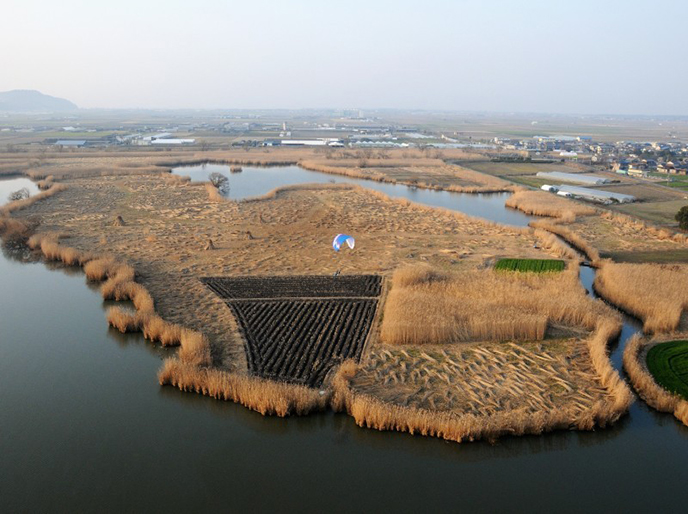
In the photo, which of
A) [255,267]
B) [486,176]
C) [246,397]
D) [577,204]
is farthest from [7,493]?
[486,176]

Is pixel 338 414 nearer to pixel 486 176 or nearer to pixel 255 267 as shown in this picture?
pixel 255 267

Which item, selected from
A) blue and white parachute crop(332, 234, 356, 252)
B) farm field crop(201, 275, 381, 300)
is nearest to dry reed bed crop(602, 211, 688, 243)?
blue and white parachute crop(332, 234, 356, 252)

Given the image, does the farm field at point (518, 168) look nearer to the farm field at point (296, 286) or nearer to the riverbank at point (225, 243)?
the riverbank at point (225, 243)

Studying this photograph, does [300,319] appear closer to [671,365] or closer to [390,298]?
[390,298]

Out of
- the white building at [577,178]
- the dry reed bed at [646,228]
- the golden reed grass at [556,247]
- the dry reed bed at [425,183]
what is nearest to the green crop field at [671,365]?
the golden reed grass at [556,247]

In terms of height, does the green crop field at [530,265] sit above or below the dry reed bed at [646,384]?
above

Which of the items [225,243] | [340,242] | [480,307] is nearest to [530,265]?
[480,307]
